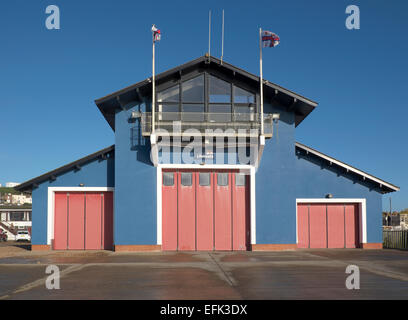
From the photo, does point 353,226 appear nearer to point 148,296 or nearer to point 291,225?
point 291,225

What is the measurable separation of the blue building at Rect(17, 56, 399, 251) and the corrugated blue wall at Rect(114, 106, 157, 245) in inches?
1.9

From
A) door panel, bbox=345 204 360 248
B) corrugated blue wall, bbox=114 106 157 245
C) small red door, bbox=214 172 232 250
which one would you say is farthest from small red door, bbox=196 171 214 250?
door panel, bbox=345 204 360 248

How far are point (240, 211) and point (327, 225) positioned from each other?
488 cm

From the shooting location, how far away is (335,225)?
2230cm

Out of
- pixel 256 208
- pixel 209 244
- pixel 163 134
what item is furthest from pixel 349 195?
pixel 163 134

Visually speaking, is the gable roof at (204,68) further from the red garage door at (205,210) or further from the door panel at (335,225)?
the door panel at (335,225)

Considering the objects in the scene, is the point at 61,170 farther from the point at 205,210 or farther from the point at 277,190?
the point at 277,190

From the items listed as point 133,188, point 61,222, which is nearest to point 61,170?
point 61,222

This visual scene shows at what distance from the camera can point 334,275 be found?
41.0 ft

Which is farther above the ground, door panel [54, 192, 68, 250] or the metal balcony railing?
the metal balcony railing

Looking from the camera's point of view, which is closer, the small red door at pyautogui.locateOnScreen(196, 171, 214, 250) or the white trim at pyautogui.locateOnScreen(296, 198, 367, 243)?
the small red door at pyautogui.locateOnScreen(196, 171, 214, 250)

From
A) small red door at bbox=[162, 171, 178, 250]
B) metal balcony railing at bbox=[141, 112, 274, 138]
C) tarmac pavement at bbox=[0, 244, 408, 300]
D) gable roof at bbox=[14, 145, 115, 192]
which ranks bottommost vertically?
tarmac pavement at bbox=[0, 244, 408, 300]

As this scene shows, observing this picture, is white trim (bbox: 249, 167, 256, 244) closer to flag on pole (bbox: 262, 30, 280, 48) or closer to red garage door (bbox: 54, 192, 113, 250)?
flag on pole (bbox: 262, 30, 280, 48)

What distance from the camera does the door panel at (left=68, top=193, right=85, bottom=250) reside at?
70.7ft
